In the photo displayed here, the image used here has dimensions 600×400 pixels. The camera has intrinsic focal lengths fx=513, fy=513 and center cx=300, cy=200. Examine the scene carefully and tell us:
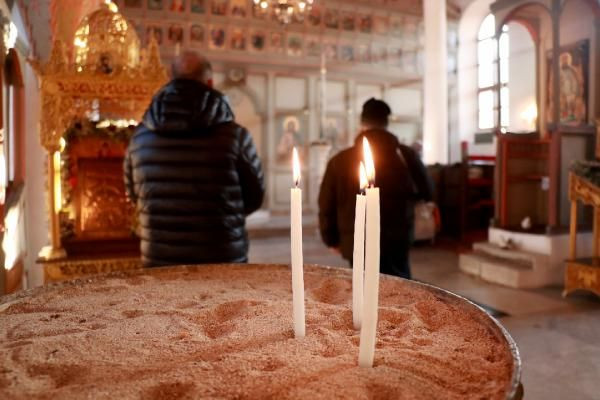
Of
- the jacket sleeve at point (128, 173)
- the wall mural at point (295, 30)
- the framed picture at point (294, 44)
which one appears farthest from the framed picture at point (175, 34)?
the jacket sleeve at point (128, 173)

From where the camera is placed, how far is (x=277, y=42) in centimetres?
1224

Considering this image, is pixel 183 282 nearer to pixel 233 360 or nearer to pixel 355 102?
pixel 233 360

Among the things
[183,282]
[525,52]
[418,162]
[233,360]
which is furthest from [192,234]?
[525,52]

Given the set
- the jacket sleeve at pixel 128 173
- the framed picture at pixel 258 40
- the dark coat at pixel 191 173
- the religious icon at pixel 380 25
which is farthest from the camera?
the religious icon at pixel 380 25

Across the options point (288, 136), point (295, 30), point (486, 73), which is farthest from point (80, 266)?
point (486, 73)

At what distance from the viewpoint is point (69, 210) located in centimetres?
393

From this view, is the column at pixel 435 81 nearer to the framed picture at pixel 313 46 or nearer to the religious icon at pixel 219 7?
the framed picture at pixel 313 46

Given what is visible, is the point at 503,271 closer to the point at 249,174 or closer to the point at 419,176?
the point at 419,176

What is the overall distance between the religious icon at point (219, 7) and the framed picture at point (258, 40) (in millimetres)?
828

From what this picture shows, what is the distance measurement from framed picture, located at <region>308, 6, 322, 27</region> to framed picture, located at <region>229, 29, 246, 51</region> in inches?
68.4

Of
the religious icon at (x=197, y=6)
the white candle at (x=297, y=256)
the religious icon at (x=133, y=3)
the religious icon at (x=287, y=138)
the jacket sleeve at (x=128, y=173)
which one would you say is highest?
the religious icon at (x=197, y=6)

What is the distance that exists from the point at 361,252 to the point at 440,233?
8121 millimetres

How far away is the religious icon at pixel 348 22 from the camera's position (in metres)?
13.0

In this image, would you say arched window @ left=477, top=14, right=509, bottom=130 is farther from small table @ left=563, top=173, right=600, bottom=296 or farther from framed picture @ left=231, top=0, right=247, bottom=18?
small table @ left=563, top=173, right=600, bottom=296
